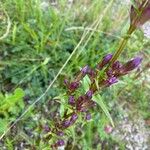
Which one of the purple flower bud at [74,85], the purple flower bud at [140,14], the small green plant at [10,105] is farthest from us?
the small green plant at [10,105]

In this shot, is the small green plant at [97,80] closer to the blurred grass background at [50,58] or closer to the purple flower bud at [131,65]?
the purple flower bud at [131,65]

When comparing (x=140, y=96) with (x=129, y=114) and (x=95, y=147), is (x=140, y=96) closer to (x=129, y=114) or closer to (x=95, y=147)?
(x=129, y=114)

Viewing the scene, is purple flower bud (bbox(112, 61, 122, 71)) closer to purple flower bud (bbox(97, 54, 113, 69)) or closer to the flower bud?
purple flower bud (bbox(97, 54, 113, 69))

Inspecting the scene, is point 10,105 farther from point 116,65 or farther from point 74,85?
point 116,65

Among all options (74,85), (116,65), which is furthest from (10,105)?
(116,65)

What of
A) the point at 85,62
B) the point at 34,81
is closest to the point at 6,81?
the point at 34,81

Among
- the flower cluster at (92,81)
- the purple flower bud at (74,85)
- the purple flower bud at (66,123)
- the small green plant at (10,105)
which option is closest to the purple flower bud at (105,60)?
the flower cluster at (92,81)

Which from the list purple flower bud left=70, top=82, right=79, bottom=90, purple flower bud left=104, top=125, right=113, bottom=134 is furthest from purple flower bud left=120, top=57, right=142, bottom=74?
purple flower bud left=104, top=125, right=113, bottom=134
